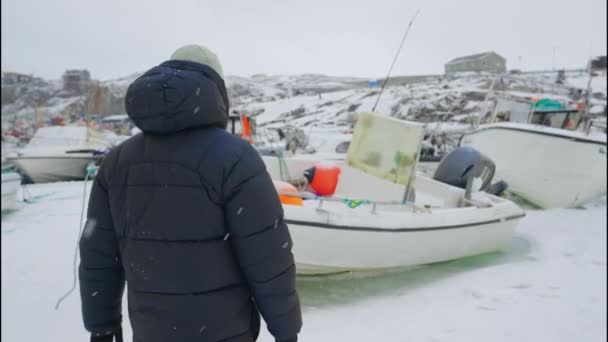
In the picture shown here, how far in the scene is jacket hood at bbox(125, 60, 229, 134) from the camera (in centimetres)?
98

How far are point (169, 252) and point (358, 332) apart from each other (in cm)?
181

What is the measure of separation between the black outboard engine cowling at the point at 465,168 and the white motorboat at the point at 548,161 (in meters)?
2.21

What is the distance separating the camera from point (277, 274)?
106 centimetres

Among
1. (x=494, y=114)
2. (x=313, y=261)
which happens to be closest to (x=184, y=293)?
(x=313, y=261)

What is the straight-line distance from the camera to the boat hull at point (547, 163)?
20.8 ft

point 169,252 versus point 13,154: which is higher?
point 169,252

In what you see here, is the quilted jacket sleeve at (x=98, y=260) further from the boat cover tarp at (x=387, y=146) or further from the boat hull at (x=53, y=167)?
the boat hull at (x=53, y=167)

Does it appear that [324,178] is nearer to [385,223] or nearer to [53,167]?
[385,223]

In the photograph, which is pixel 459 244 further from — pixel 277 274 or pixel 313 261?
pixel 277 274

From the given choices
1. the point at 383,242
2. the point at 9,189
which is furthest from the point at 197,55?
the point at 9,189

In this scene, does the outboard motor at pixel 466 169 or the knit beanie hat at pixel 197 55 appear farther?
the outboard motor at pixel 466 169

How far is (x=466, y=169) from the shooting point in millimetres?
4738

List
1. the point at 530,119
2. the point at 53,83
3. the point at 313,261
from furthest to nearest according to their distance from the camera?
the point at 53,83
the point at 530,119
the point at 313,261

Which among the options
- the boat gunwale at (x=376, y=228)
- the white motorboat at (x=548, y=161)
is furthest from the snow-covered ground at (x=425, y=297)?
the white motorboat at (x=548, y=161)
